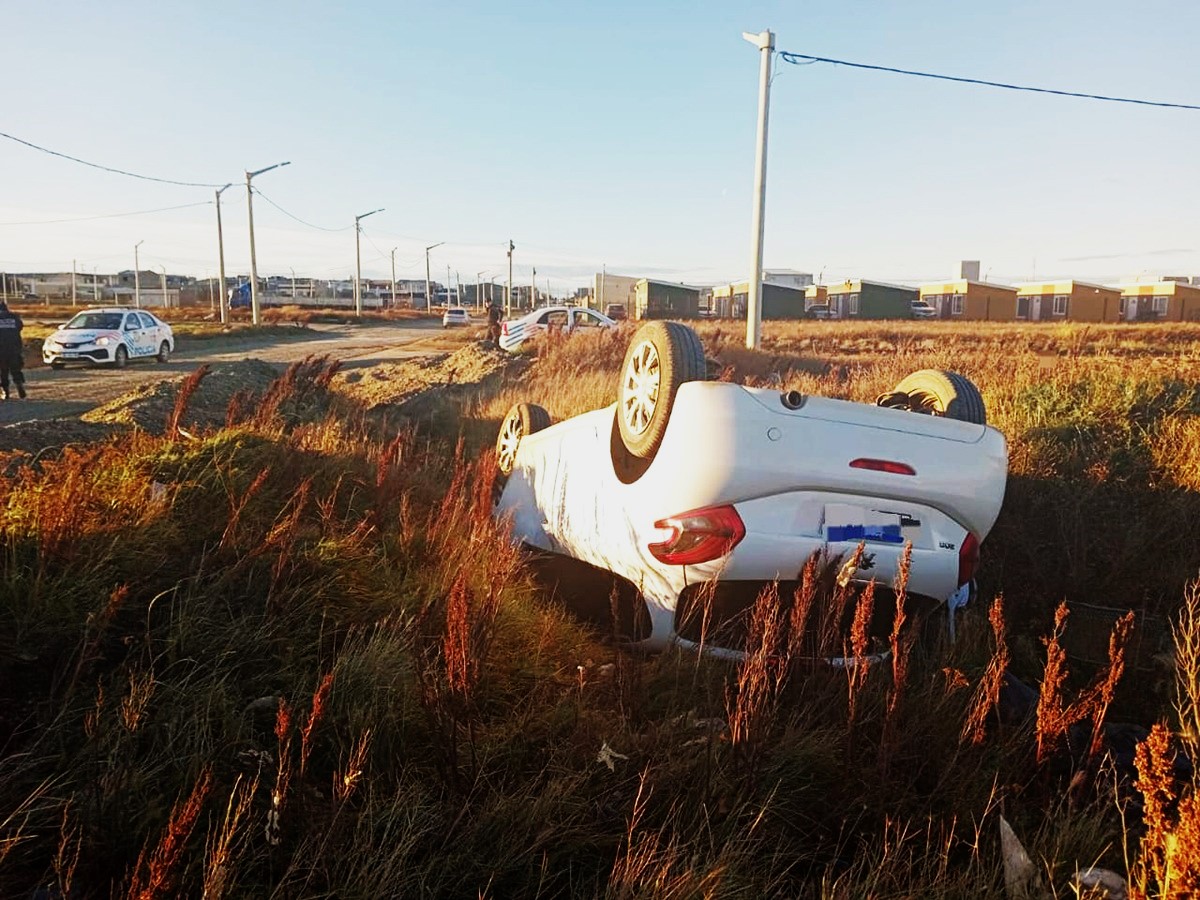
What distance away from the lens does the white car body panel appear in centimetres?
328

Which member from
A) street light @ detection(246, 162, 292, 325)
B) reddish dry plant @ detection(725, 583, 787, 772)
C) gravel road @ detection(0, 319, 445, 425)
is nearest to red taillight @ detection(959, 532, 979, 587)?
reddish dry plant @ detection(725, 583, 787, 772)

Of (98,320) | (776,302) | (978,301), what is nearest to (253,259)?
(98,320)

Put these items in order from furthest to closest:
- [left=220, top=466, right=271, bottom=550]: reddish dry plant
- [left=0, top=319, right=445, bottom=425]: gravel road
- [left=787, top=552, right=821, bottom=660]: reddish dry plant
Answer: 1. [left=0, top=319, right=445, bottom=425]: gravel road
2. [left=220, top=466, right=271, bottom=550]: reddish dry plant
3. [left=787, top=552, right=821, bottom=660]: reddish dry plant

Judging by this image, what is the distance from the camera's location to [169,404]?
8.98 meters

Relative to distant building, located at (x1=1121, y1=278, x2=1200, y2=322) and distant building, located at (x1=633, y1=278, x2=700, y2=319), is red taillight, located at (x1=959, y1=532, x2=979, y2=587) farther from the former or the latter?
distant building, located at (x1=1121, y1=278, x2=1200, y2=322)

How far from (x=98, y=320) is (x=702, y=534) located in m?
21.9

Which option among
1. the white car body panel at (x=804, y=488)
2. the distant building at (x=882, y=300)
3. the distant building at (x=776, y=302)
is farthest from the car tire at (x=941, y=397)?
the distant building at (x=882, y=300)

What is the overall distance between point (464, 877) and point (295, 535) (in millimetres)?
2091

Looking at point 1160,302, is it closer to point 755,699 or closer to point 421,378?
point 421,378

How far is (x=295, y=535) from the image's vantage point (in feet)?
12.4

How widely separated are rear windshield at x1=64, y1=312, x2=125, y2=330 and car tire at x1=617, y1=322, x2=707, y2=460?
20.5 m

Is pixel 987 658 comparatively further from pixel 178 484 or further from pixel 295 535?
pixel 178 484

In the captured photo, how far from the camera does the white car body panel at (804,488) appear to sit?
3.28m

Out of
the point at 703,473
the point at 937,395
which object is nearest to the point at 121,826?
the point at 703,473
